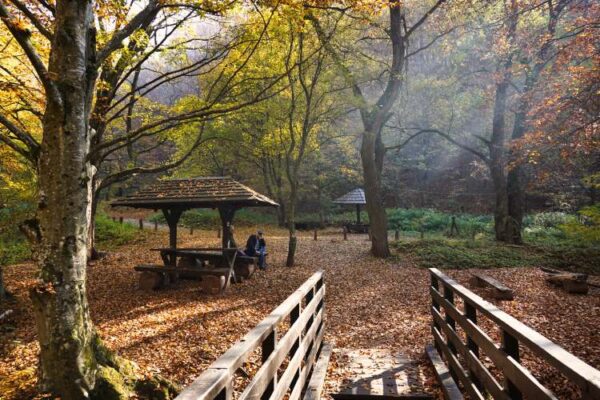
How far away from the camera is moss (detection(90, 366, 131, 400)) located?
4.36 metres

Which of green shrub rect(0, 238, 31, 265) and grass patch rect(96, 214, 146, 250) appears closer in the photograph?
green shrub rect(0, 238, 31, 265)

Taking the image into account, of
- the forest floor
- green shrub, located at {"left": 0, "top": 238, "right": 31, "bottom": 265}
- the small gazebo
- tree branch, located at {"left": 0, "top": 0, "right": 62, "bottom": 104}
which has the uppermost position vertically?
tree branch, located at {"left": 0, "top": 0, "right": 62, "bottom": 104}

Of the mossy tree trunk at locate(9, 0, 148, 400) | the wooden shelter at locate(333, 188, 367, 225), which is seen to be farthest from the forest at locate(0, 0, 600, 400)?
the wooden shelter at locate(333, 188, 367, 225)

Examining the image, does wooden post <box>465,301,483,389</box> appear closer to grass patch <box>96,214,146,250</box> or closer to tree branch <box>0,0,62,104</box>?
tree branch <box>0,0,62,104</box>

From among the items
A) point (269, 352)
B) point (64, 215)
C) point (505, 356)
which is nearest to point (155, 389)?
point (64, 215)

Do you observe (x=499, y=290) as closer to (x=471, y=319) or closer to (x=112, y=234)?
(x=471, y=319)

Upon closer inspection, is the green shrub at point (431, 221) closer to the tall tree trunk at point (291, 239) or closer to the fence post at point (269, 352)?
the tall tree trunk at point (291, 239)

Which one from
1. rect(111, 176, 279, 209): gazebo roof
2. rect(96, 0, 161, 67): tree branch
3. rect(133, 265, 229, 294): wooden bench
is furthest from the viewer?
rect(111, 176, 279, 209): gazebo roof

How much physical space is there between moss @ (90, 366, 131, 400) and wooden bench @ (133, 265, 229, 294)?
6.37 metres

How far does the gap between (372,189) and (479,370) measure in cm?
1313

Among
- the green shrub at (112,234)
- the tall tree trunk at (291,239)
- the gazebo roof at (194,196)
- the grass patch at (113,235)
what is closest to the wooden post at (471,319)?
the gazebo roof at (194,196)

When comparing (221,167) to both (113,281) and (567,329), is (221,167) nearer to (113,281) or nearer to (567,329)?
(113,281)

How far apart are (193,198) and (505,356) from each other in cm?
1022

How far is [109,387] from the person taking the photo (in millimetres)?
4426
